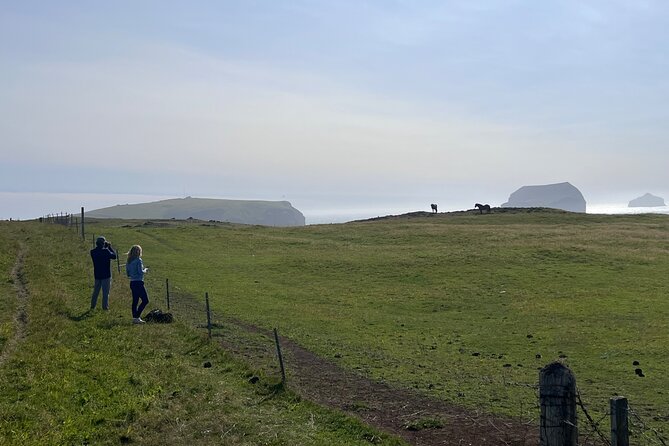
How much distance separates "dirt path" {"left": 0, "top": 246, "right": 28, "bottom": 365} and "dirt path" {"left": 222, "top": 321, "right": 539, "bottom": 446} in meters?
6.88

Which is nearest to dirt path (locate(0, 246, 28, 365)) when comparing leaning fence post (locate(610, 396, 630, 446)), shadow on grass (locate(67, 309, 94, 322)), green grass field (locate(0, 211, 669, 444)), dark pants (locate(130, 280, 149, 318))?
green grass field (locate(0, 211, 669, 444))

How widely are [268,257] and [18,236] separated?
67.2 ft

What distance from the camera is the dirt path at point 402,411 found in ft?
39.6

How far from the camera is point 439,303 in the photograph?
32688 mm

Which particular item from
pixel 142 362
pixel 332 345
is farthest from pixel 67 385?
pixel 332 345

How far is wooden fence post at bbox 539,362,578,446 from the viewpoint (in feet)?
23.1

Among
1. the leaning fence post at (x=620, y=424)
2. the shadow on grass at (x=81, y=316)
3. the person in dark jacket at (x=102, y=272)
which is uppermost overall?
the person in dark jacket at (x=102, y=272)

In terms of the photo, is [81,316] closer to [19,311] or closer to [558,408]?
[19,311]

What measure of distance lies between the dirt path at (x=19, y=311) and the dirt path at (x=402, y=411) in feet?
22.6

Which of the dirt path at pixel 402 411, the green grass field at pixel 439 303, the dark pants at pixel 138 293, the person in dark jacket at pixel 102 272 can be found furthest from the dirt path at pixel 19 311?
the dirt path at pixel 402 411

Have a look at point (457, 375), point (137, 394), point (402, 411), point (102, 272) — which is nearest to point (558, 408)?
point (402, 411)

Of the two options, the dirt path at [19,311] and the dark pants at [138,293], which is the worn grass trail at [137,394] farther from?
the dark pants at [138,293]

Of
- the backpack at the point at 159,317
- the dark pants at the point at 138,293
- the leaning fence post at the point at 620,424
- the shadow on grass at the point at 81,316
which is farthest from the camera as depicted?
the backpack at the point at 159,317

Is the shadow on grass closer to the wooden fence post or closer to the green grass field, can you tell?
the green grass field
